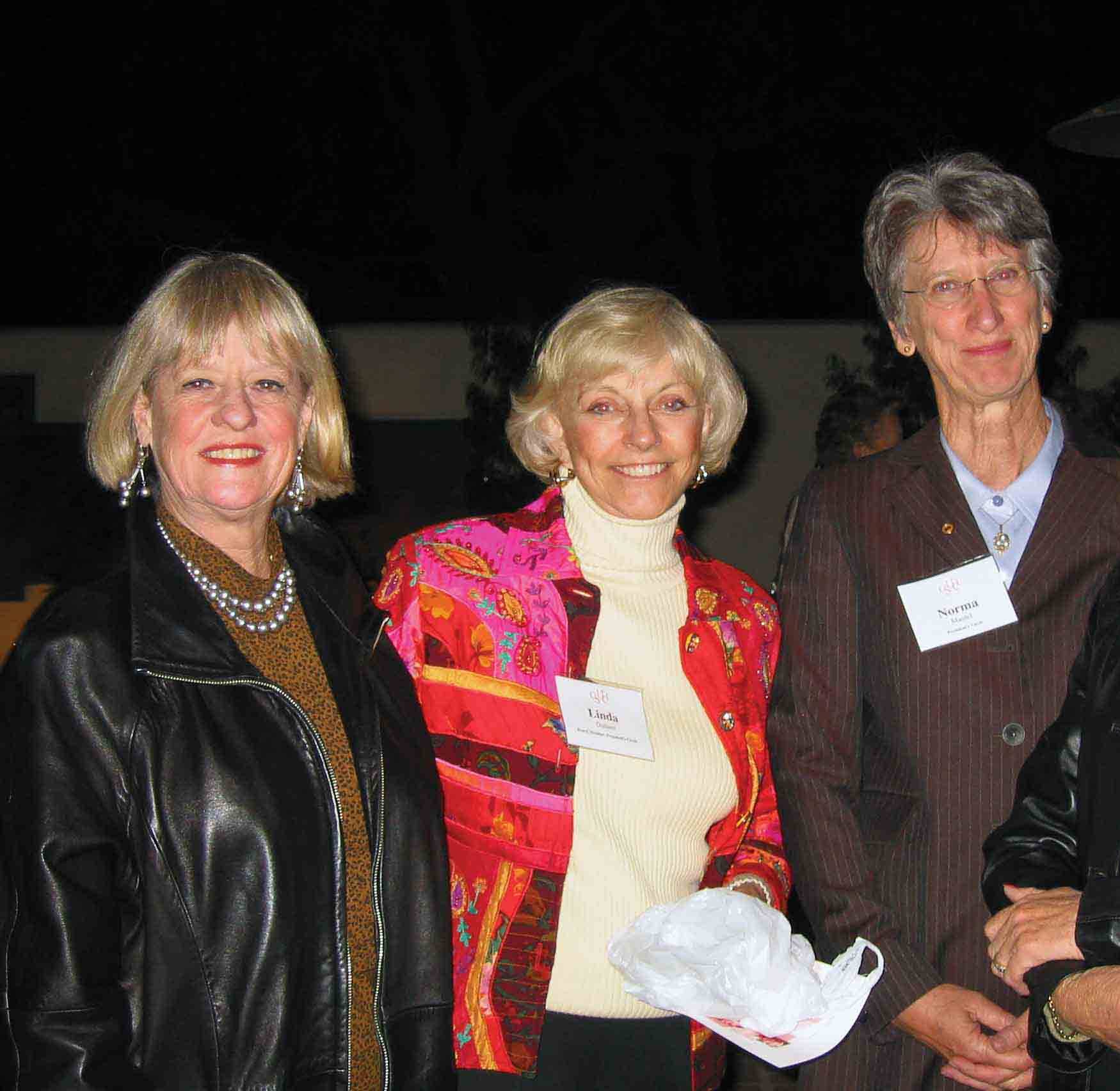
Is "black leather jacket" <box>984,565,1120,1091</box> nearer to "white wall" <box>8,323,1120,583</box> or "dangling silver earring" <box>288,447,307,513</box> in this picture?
"dangling silver earring" <box>288,447,307,513</box>

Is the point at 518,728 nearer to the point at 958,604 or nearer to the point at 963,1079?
the point at 958,604

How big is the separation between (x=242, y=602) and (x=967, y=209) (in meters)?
1.61

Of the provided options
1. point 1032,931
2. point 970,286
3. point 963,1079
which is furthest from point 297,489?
point 963,1079

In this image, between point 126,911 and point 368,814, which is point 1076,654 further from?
point 126,911

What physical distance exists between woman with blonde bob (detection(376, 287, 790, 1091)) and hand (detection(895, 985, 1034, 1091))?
368 millimetres

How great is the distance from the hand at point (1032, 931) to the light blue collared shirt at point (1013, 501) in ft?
2.26

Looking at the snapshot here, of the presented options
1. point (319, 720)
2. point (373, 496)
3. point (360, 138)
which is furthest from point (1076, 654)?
point (360, 138)

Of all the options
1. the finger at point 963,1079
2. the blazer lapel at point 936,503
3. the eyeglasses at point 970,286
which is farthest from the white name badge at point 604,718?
the eyeglasses at point 970,286

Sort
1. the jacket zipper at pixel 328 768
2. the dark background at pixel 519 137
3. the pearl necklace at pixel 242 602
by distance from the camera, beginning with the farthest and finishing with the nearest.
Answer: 1. the dark background at pixel 519 137
2. the pearl necklace at pixel 242 602
3. the jacket zipper at pixel 328 768

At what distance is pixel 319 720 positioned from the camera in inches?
80.1

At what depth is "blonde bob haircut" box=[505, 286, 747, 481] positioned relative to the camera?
8.42 ft

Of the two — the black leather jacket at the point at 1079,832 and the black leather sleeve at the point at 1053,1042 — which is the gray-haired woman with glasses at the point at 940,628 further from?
the black leather sleeve at the point at 1053,1042

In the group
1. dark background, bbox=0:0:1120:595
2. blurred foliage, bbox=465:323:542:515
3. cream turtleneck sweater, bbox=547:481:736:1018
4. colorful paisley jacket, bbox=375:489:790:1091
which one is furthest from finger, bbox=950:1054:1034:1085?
dark background, bbox=0:0:1120:595

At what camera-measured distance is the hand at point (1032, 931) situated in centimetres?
180
